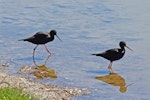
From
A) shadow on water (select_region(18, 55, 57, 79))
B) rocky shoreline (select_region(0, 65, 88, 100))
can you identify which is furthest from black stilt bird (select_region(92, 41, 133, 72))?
rocky shoreline (select_region(0, 65, 88, 100))

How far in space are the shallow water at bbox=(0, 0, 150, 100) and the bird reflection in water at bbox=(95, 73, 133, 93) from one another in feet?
0.32

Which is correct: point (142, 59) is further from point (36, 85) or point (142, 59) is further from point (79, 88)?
point (36, 85)

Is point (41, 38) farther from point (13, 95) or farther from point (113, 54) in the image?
point (13, 95)

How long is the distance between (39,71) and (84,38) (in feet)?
9.08

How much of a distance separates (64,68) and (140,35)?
328 centimetres

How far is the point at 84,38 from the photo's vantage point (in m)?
14.6

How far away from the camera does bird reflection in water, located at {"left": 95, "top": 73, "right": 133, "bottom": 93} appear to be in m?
→ 11.5

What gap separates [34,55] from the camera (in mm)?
A: 13328

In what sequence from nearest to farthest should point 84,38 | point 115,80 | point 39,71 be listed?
point 115,80 → point 39,71 → point 84,38

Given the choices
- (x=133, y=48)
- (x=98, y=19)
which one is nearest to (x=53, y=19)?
(x=98, y=19)

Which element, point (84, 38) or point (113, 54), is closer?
point (113, 54)

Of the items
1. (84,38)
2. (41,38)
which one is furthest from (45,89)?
(84,38)

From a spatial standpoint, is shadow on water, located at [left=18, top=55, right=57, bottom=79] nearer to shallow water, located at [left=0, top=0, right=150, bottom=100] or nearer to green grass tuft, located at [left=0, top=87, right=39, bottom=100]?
shallow water, located at [left=0, top=0, right=150, bottom=100]

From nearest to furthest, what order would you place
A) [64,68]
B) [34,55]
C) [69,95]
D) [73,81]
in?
[69,95]
[73,81]
[64,68]
[34,55]
